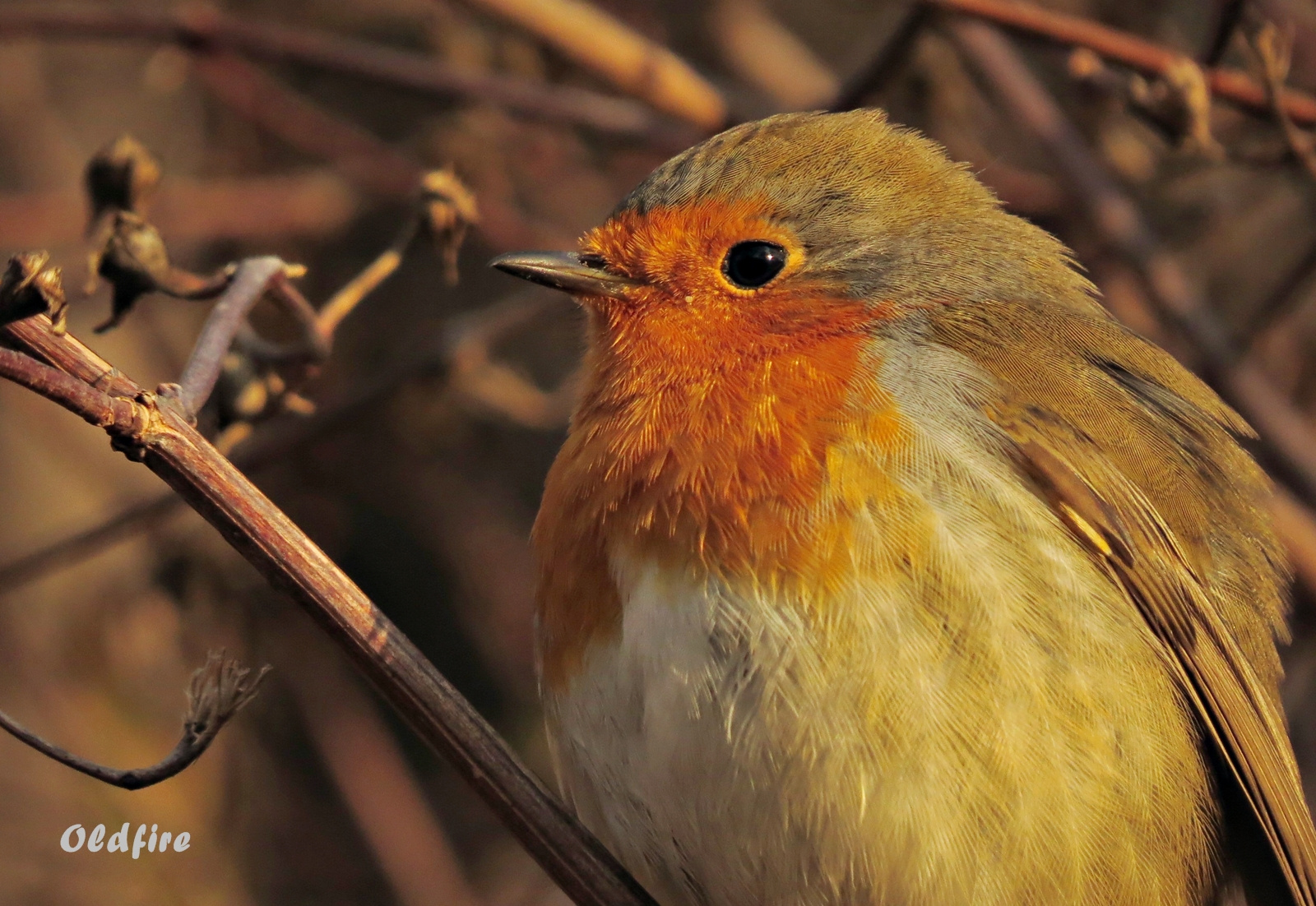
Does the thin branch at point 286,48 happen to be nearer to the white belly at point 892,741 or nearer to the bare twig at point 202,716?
the white belly at point 892,741

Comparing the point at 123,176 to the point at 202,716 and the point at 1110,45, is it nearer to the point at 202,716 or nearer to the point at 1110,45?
the point at 202,716

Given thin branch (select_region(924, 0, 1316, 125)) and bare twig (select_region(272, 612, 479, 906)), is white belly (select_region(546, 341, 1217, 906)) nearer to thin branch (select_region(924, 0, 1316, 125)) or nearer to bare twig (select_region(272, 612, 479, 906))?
thin branch (select_region(924, 0, 1316, 125))

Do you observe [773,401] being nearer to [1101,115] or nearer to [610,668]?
[610,668]

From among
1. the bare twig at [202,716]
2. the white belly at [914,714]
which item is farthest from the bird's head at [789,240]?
the bare twig at [202,716]

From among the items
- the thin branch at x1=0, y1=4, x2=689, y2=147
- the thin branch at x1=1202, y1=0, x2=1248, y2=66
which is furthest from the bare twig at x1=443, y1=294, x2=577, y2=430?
the thin branch at x1=1202, y1=0, x2=1248, y2=66

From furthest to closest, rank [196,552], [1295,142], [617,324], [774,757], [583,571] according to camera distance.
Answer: [196,552] → [1295,142] → [617,324] → [583,571] → [774,757]

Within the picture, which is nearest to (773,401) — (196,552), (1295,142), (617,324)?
(617,324)

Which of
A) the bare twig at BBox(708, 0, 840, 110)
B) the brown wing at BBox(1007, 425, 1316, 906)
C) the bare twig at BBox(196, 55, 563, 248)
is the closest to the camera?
the brown wing at BBox(1007, 425, 1316, 906)
